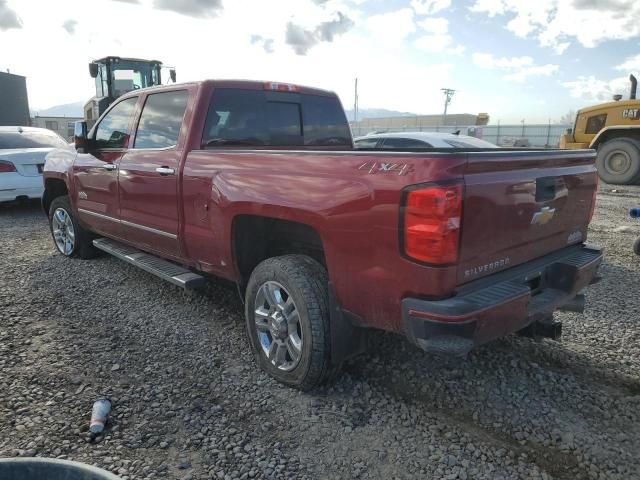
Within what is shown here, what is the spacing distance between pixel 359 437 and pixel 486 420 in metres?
0.75

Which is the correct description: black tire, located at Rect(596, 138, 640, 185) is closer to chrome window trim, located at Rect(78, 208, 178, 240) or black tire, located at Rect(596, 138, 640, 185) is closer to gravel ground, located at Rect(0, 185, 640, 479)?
gravel ground, located at Rect(0, 185, 640, 479)

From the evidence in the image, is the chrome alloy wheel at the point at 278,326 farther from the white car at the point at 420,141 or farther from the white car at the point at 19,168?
the white car at the point at 19,168

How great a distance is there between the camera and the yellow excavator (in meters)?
12.1

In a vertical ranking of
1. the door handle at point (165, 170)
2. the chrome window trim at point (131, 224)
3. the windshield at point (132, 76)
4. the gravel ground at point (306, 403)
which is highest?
the windshield at point (132, 76)

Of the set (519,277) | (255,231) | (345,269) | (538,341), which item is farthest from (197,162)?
(538,341)

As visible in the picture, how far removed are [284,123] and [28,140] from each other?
746 centimetres

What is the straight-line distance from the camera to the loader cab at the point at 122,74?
15258mm

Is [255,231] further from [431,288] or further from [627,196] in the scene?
[627,196]

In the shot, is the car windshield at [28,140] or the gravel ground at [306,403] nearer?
the gravel ground at [306,403]

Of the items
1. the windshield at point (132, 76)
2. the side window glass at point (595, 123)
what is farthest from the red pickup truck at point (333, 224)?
the windshield at point (132, 76)

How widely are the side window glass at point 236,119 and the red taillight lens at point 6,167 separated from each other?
21.4 feet

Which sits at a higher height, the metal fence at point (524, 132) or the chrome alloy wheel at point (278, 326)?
the metal fence at point (524, 132)

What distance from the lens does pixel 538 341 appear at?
3.61 m

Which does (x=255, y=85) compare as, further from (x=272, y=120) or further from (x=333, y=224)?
(x=333, y=224)
